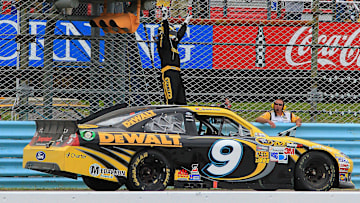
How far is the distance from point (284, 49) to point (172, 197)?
30.4ft

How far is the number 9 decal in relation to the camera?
6.46m

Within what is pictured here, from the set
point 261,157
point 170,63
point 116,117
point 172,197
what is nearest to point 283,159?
point 261,157

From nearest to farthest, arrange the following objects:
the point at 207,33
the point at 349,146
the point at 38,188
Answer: the point at 38,188, the point at 349,146, the point at 207,33

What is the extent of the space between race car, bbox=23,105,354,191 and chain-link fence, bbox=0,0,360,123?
3.26 feet

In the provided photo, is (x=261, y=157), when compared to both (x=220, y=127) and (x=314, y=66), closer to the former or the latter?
(x=220, y=127)

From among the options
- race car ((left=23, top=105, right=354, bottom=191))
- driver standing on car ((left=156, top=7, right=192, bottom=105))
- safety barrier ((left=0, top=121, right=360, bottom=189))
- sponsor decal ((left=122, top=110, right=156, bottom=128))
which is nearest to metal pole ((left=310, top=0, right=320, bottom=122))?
race car ((left=23, top=105, right=354, bottom=191))

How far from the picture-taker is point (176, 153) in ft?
20.8

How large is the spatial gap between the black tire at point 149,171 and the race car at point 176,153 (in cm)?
1

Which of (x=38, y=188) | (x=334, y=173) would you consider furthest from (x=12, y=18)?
(x=334, y=173)

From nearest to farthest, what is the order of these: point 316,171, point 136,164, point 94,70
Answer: point 136,164 → point 316,171 → point 94,70

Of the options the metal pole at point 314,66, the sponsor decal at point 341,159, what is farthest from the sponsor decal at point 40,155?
the metal pole at point 314,66

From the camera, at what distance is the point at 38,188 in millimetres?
7426

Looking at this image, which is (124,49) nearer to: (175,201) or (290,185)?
(290,185)

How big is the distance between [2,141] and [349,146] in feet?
16.1
